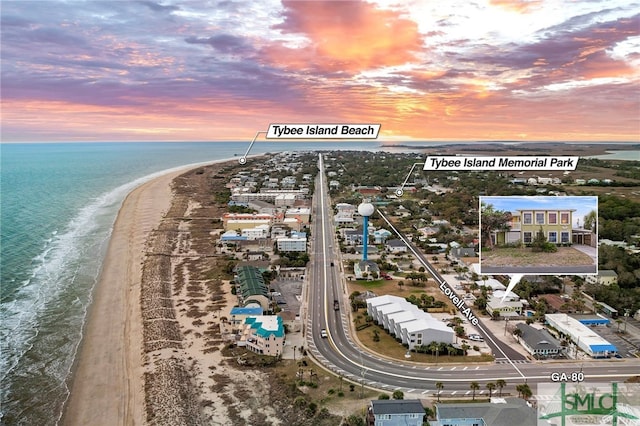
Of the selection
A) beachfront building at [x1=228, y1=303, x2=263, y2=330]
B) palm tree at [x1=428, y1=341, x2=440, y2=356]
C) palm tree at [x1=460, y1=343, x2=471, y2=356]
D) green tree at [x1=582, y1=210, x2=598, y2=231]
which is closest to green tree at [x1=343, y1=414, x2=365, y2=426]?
palm tree at [x1=428, y1=341, x2=440, y2=356]

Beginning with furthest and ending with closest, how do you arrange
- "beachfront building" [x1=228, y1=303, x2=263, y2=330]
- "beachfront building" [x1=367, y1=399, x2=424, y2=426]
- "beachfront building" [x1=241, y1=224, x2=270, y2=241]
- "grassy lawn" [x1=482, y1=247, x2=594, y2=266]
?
"beachfront building" [x1=241, y1=224, x2=270, y2=241], "beachfront building" [x1=228, y1=303, x2=263, y2=330], "beachfront building" [x1=367, y1=399, x2=424, y2=426], "grassy lawn" [x1=482, y1=247, x2=594, y2=266]

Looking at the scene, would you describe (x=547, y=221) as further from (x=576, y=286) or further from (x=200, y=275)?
(x=200, y=275)

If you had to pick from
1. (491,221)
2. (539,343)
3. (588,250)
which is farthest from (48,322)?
(588,250)

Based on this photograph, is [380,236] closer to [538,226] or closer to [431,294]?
[431,294]

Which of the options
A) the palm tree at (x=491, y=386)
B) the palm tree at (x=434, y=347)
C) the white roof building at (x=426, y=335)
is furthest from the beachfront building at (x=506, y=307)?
the palm tree at (x=491, y=386)

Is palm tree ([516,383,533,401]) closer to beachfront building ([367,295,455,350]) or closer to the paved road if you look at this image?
the paved road

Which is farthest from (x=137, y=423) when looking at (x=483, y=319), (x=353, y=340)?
(x=483, y=319)

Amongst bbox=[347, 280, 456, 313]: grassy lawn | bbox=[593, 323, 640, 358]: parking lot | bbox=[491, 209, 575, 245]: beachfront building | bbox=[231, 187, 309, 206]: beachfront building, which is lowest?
bbox=[593, 323, 640, 358]: parking lot
